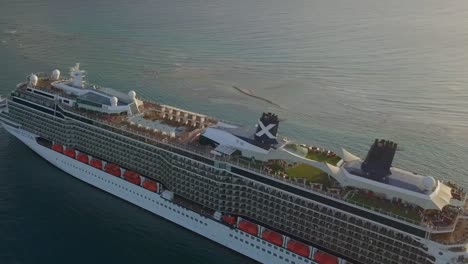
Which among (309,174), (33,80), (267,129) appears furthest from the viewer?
(33,80)

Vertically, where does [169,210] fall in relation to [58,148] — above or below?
below

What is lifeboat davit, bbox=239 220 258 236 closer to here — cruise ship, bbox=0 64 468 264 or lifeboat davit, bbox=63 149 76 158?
cruise ship, bbox=0 64 468 264

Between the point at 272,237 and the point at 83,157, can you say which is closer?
the point at 272,237

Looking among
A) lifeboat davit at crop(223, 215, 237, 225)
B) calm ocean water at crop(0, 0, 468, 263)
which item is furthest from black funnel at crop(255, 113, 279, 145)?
calm ocean water at crop(0, 0, 468, 263)

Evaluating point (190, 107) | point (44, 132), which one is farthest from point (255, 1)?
point (44, 132)

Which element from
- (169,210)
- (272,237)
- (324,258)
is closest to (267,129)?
(272,237)

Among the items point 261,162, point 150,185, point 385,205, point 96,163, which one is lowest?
point 150,185

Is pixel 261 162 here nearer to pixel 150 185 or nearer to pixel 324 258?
pixel 324 258
